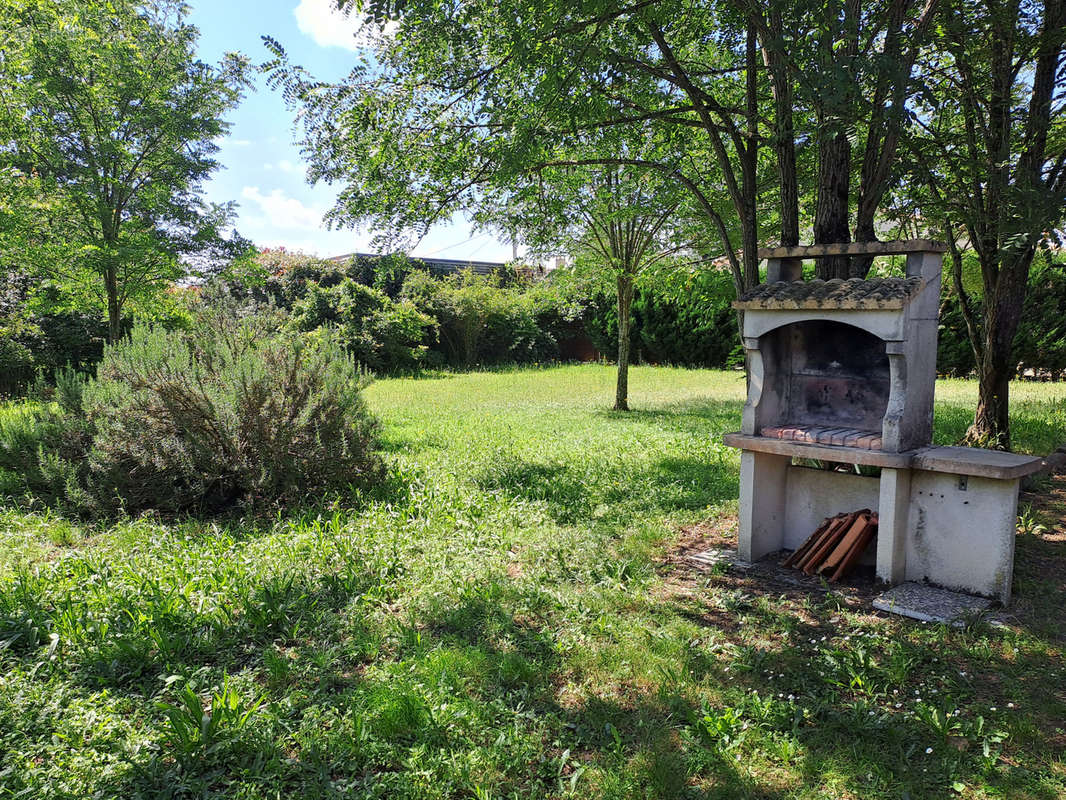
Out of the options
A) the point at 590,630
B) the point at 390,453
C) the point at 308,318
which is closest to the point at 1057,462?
the point at 590,630

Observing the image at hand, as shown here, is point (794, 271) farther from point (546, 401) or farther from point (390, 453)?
point (546, 401)

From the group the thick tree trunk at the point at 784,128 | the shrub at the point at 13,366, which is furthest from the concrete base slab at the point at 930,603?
the shrub at the point at 13,366

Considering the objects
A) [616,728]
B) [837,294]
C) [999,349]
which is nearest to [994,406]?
[999,349]

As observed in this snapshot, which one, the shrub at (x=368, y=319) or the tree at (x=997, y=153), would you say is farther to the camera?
the shrub at (x=368, y=319)

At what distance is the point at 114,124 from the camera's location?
8.61 meters

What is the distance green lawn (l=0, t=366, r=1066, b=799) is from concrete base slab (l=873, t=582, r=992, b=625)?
0.47 feet

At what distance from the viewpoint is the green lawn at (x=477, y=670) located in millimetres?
2363

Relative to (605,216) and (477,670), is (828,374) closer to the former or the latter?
(477,670)

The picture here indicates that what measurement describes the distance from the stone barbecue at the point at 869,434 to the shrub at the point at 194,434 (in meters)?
3.44

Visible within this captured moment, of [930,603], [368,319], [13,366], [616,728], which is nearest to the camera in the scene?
[616,728]

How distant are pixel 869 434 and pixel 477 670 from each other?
268cm

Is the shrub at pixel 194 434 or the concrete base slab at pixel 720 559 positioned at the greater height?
the shrub at pixel 194 434

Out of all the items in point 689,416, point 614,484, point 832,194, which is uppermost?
point 832,194

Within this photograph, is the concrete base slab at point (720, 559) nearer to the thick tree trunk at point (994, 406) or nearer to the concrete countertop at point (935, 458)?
the concrete countertop at point (935, 458)
